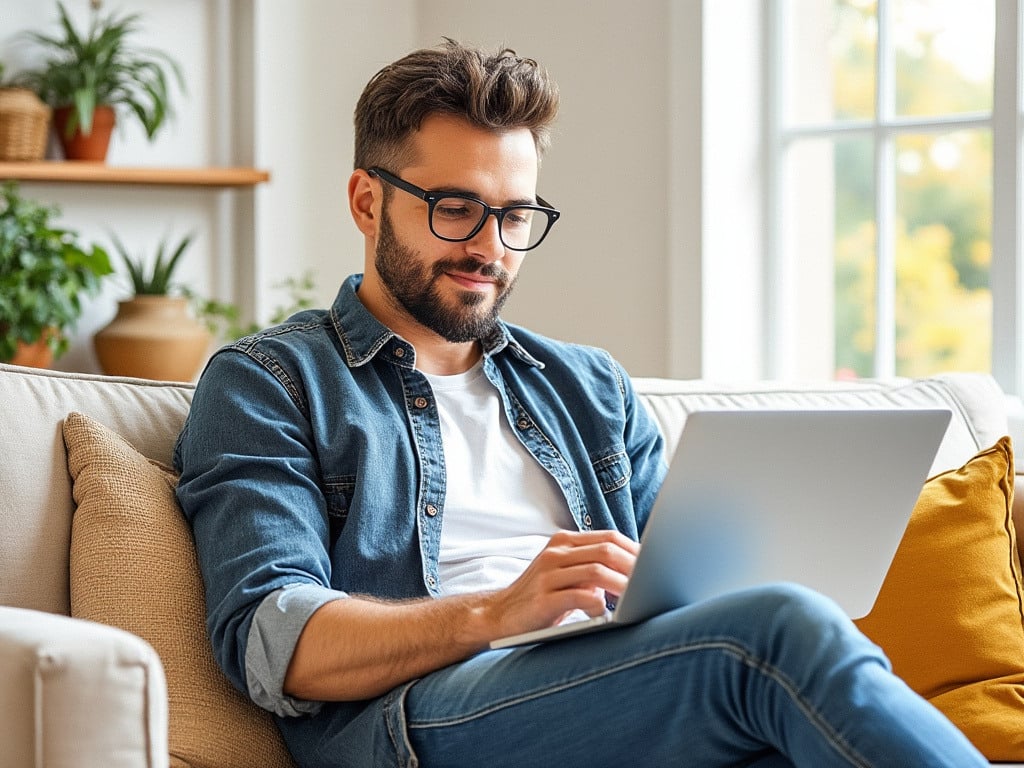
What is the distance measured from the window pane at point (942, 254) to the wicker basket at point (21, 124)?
6.87 ft

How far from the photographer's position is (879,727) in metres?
1.11

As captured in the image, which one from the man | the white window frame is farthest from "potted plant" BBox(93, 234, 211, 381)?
the man

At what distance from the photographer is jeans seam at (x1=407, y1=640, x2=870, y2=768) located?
3.71 ft

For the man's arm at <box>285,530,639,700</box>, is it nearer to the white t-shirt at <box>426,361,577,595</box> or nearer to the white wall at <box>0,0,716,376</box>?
the white t-shirt at <box>426,361,577,595</box>

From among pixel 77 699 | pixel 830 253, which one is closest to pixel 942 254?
pixel 830 253

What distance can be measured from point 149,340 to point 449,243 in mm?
1852

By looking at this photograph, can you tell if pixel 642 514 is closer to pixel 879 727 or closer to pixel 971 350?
pixel 879 727

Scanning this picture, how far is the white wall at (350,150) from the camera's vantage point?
10.6 feet

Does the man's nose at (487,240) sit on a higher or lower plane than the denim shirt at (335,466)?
higher

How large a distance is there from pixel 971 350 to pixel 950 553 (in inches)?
58.4

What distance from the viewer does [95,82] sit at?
3.49 metres

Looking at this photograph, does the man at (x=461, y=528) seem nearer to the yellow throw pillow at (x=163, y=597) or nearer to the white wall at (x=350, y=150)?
the yellow throw pillow at (x=163, y=597)

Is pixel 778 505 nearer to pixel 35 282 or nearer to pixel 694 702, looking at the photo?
pixel 694 702

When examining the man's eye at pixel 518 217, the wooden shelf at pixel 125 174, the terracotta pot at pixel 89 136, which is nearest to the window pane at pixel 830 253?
the wooden shelf at pixel 125 174
